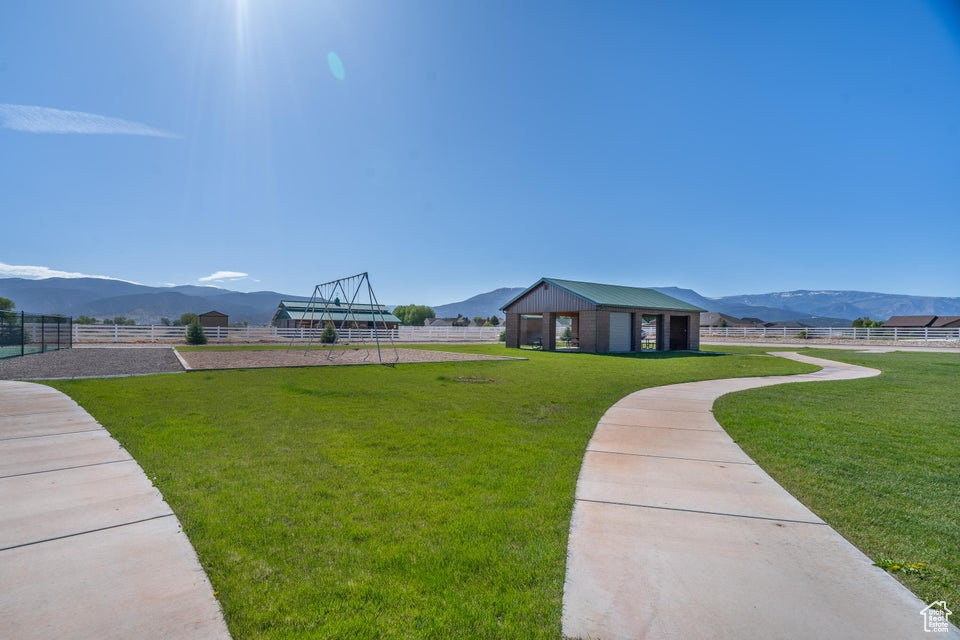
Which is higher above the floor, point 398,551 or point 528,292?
point 528,292

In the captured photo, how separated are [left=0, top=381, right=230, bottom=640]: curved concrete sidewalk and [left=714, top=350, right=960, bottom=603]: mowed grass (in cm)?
398

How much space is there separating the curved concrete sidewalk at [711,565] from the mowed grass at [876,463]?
235mm

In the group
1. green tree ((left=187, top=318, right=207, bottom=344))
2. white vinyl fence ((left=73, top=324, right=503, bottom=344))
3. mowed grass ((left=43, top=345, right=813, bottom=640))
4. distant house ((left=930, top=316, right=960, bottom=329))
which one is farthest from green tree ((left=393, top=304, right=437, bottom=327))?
mowed grass ((left=43, top=345, right=813, bottom=640))

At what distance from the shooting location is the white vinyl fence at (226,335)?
28781 mm

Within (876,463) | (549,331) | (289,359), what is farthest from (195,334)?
(876,463)

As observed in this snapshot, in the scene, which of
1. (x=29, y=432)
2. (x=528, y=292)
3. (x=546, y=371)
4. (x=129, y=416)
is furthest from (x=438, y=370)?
(x=528, y=292)

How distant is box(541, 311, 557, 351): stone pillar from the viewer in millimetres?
26688

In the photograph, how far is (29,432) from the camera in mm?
5488

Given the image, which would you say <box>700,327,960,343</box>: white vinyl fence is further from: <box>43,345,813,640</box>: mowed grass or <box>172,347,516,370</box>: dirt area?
<box>43,345,813,640</box>: mowed grass

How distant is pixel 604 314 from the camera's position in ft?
79.4

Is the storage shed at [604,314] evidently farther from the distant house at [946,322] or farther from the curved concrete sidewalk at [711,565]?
the distant house at [946,322]

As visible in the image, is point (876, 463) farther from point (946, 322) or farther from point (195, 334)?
point (946, 322)

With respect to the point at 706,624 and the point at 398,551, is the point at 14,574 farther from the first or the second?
the point at 706,624

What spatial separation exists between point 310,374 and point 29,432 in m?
→ 7.00
